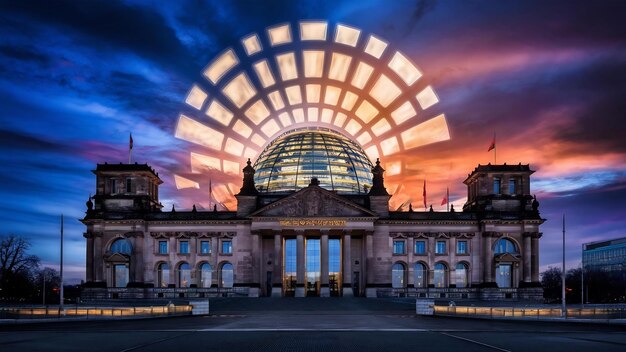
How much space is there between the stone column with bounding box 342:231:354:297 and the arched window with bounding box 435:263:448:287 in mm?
13193

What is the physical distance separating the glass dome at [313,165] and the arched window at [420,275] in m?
17.7

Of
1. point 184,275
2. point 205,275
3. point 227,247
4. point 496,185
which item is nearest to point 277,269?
point 227,247

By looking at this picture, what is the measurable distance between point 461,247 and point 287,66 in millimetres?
37774

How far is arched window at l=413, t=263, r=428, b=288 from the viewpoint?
97812 mm

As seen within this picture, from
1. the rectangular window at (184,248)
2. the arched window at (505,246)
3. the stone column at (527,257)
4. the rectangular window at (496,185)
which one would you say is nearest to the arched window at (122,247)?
the rectangular window at (184,248)

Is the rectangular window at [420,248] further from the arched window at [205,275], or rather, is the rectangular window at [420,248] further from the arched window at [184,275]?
the arched window at [184,275]

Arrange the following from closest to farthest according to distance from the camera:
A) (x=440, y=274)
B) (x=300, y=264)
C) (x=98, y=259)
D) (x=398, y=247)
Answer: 1. (x=300, y=264)
2. (x=98, y=259)
3. (x=398, y=247)
4. (x=440, y=274)

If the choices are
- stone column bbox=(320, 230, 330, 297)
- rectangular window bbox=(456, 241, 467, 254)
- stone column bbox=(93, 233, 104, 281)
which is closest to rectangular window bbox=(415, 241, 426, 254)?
rectangular window bbox=(456, 241, 467, 254)

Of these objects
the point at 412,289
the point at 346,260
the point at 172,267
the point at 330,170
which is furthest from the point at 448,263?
the point at 172,267

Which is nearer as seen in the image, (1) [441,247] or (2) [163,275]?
(1) [441,247]

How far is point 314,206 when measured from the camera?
94.2 meters

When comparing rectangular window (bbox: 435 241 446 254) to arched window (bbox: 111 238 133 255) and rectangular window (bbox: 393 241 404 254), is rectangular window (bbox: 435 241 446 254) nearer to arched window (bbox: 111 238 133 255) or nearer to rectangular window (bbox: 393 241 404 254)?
rectangular window (bbox: 393 241 404 254)

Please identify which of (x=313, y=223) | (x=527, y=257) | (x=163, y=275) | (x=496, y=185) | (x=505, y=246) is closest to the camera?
(x=313, y=223)

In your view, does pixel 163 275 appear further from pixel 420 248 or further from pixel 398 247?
pixel 420 248
